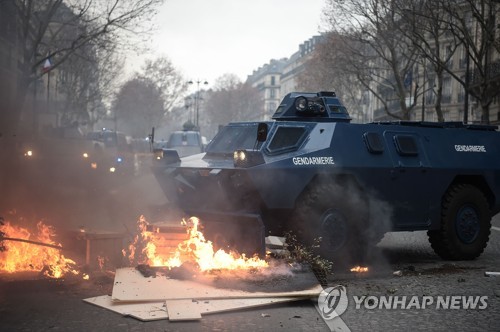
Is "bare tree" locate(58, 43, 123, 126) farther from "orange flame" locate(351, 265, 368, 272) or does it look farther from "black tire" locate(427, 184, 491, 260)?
"orange flame" locate(351, 265, 368, 272)

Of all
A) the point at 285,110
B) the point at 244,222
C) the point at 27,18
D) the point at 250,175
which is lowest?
the point at 244,222

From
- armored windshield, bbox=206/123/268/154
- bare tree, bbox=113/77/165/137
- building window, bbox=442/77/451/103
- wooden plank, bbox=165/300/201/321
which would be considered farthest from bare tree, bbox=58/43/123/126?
wooden plank, bbox=165/300/201/321

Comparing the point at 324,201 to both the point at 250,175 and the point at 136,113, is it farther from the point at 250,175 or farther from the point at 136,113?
the point at 136,113

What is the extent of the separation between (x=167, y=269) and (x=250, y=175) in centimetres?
159

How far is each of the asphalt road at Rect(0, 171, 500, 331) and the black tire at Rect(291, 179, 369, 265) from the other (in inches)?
14.2

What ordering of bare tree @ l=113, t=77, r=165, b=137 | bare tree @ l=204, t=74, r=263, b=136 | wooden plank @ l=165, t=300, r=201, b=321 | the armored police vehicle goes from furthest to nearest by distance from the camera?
1. bare tree @ l=204, t=74, r=263, b=136
2. bare tree @ l=113, t=77, r=165, b=137
3. the armored police vehicle
4. wooden plank @ l=165, t=300, r=201, b=321

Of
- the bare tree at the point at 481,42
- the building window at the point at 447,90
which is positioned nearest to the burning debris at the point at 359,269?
the bare tree at the point at 481,42

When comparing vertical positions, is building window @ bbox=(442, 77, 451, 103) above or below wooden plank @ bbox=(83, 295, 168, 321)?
above

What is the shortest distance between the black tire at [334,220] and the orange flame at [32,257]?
3.05 meters

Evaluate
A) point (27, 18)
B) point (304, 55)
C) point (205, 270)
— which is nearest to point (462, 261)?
point (205, 270)

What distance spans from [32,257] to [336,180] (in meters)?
4.26

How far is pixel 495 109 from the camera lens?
44312 mm

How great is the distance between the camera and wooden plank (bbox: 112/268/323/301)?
7.67m

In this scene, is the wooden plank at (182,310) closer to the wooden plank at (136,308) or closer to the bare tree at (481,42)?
the wooden plank at (136,308)
